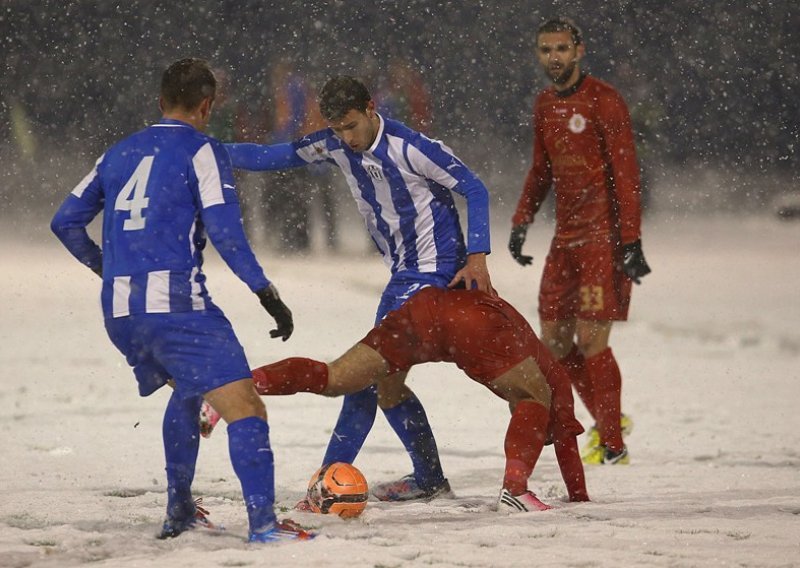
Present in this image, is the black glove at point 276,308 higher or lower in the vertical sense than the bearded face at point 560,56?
lower

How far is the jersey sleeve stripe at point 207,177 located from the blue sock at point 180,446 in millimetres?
704

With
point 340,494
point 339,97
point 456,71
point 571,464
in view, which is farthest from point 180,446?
point 456,71

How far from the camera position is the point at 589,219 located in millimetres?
6352

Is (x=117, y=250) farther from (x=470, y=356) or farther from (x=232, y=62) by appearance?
(x=232, y=62)

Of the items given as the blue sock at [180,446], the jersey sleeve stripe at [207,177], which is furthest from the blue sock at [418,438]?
the jersey sleeve stripe at [207,177]

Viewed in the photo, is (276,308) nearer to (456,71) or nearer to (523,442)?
(523,442)

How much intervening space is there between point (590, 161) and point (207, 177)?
105 inches

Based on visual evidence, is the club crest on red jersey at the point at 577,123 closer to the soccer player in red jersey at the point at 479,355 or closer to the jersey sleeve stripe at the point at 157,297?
the soccer player in red jersey at the point at 479,355

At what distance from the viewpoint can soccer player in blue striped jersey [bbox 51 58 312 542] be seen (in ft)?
13.5

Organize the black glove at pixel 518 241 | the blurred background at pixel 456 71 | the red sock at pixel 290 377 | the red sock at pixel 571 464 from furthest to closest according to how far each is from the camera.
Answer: the blurred background at pixel 456 71 → the black glove at pixel 518 241 → the red sock at pixel 571 464 → the red sock at pixel 290 377

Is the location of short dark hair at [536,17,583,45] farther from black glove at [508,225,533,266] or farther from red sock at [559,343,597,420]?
red sock at [559,343,597,420]

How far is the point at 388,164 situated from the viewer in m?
5.01

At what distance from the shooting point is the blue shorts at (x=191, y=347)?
4.09m

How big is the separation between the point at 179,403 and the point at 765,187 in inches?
Result: 745
